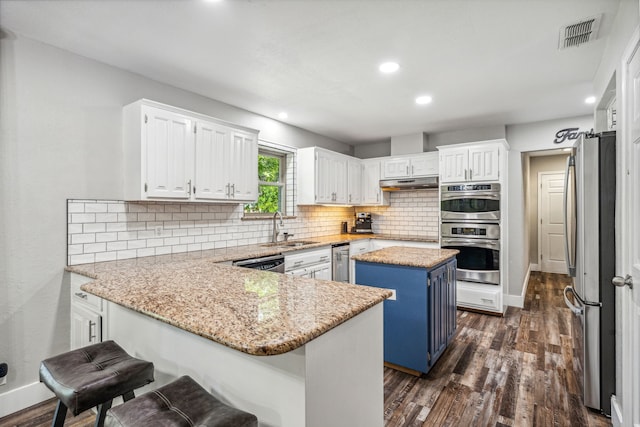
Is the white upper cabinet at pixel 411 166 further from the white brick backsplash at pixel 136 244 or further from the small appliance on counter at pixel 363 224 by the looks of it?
the white brick backsplash at pixel 136 244

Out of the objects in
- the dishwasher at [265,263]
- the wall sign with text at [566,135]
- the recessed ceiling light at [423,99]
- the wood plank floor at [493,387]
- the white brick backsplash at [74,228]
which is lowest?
the wood plank floor at [493,387]

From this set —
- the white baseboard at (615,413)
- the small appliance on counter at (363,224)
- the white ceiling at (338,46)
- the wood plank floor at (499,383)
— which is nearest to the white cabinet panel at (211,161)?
the white ceiling at (338,46)

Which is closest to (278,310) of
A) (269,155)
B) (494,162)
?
(269,155)

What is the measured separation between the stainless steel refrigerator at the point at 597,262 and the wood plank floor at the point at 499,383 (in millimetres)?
185

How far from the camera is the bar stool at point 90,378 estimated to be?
3.89 feet

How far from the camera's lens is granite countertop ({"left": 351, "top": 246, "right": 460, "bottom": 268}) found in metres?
2.58

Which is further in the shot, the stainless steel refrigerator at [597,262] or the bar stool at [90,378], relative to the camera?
the stainless steel refrigerator at [597,262]

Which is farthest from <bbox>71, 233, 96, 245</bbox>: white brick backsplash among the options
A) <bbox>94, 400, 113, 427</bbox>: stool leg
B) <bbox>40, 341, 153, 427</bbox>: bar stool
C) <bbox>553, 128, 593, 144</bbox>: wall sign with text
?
<bbox>553, 128, 593, 144</bbox>: wall sign with text

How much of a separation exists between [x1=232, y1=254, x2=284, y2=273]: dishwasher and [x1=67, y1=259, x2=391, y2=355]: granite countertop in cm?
108

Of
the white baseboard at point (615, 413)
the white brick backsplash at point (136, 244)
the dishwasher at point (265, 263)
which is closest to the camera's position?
the white baseboard at point (615, 413)

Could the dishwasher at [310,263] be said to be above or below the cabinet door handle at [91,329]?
above

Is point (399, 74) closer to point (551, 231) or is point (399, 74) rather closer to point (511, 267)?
point (511, 267)

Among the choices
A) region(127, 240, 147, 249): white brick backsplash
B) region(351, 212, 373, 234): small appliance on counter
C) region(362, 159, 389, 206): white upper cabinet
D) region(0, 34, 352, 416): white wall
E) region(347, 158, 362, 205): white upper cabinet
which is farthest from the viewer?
region(351, 212, 373, 234): small appliance on counter

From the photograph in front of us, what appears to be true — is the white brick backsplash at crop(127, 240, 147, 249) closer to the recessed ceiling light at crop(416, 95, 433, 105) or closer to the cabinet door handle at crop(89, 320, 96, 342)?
the cabinet door handle at crop(89, 320, 96, 342)
